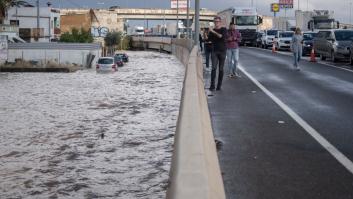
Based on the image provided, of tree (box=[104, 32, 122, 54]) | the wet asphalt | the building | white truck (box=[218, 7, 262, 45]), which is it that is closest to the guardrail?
the wet asphalt

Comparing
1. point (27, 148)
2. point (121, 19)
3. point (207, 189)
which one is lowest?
point (27, 148)

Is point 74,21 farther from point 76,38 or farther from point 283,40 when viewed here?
point 283,40

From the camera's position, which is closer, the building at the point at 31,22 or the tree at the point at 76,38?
the building at the point at 31,22

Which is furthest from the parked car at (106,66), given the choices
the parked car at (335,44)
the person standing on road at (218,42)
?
the person standing on road at (218,42)

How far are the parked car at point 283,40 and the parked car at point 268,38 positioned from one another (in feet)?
10.8

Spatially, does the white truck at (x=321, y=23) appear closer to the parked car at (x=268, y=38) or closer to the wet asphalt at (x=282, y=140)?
the parked car at (x=268, y=38)

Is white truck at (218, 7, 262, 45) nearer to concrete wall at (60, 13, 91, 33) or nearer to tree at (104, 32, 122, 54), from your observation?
tree at (104, 32, 122, 54)

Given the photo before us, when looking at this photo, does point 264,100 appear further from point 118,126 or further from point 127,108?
point 127,108

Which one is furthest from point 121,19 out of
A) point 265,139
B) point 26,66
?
point 265,139

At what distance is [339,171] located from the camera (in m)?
7.18

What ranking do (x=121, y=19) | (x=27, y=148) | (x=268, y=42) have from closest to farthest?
(x=27, y=148), (x=268, y=42), (x=121, y=19)

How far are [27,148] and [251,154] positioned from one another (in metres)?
4.49

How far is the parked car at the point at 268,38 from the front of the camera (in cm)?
5222

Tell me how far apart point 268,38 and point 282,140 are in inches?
1738
